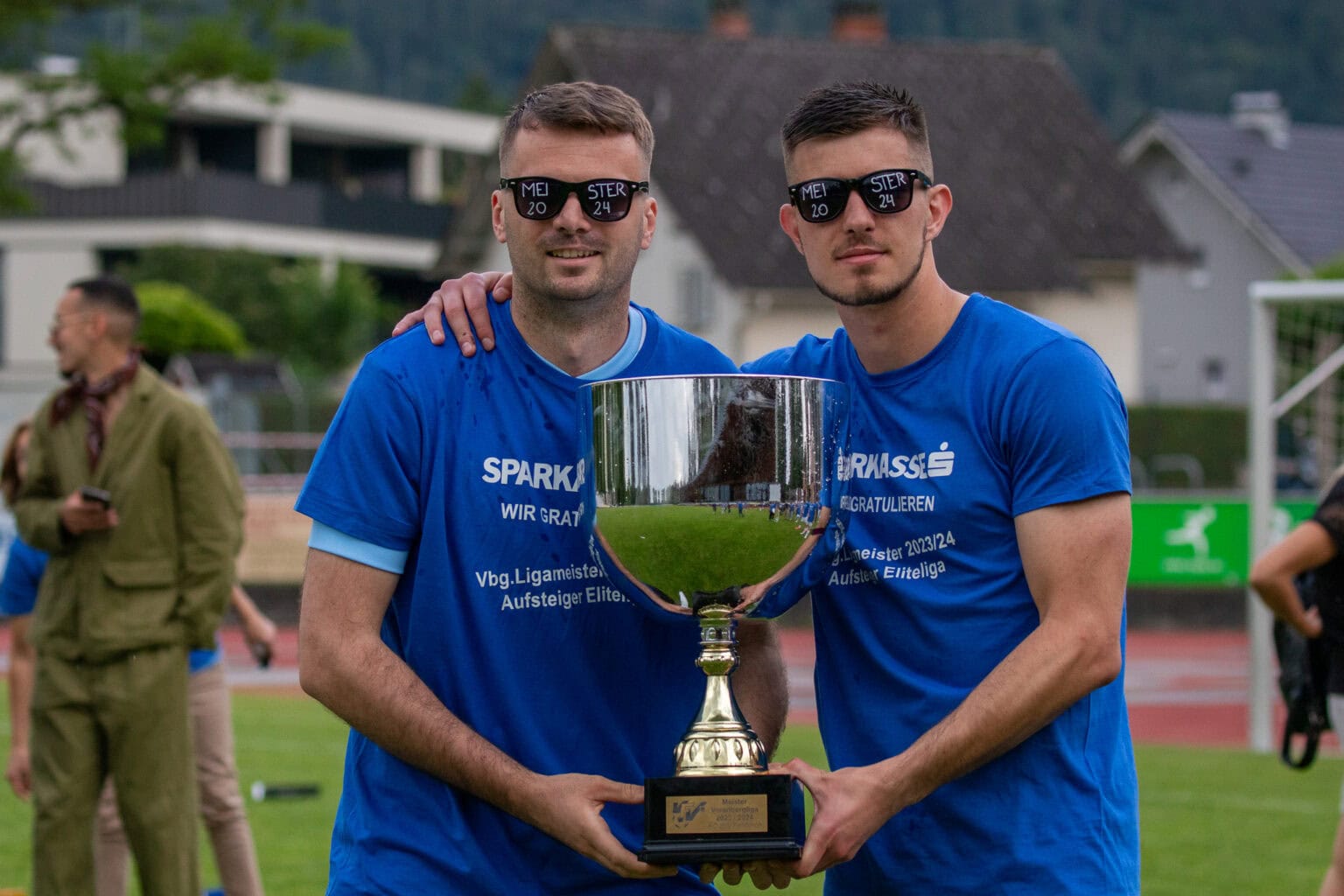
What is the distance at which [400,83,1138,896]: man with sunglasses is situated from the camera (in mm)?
3172

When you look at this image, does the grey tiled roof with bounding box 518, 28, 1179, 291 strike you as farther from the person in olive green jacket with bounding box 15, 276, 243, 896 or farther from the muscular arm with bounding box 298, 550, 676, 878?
the muscular arm with bounding box 298, 550, 676, 878

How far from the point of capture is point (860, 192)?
11.1 ft

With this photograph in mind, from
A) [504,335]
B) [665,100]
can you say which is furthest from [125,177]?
[504,335]

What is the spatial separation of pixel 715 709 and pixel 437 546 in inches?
20.8

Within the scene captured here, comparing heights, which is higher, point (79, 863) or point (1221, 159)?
point (1221, 159)

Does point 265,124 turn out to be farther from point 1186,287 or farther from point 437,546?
point 437,546

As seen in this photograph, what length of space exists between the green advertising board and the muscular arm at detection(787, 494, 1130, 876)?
1474cm

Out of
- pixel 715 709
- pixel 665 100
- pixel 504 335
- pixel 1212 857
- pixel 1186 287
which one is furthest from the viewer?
pixel 1186 287

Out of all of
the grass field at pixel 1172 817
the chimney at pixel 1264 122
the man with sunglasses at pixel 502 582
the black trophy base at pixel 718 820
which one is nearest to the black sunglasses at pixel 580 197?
the man with sunglasses at pixel 502 582

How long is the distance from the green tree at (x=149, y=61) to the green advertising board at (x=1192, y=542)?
17.7 m

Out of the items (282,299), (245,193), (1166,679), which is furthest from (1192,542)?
(245,193)

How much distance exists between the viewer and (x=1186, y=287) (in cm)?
5253

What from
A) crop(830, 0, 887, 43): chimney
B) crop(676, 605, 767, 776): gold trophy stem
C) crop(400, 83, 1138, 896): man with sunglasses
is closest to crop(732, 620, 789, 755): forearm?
crop(400, 83, 1138, 896): man with sunglasses

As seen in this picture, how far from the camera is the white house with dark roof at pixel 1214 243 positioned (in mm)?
51375
